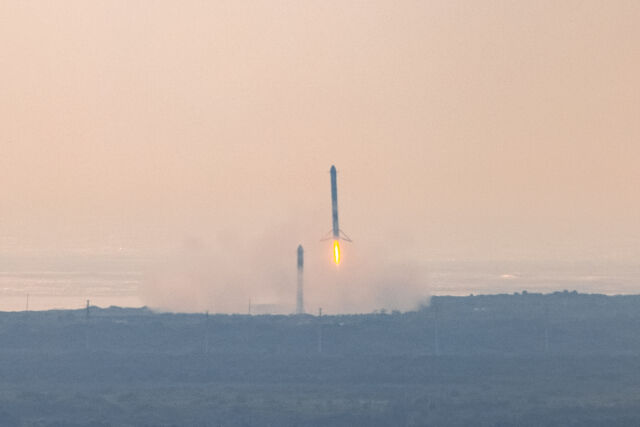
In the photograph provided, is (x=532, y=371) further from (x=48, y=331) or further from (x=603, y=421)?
(x=48, y=331)

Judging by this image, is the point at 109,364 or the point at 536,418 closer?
the point at 536,418

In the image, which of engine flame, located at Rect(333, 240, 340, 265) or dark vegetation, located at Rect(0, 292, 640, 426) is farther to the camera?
engine flame, located at Rect(333, 240, 340, 265)

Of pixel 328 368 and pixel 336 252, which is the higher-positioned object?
pixel 336 252

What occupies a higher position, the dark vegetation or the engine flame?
the engine flame

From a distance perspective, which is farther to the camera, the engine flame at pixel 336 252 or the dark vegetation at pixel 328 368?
the engine flame at pixel 336 252

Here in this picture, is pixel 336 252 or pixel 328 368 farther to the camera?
pixel 336 252

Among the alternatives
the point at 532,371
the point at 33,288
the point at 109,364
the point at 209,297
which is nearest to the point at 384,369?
the point at 532,371

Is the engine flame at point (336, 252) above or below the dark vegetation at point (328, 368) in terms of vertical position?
above

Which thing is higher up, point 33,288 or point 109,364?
point 33,288
